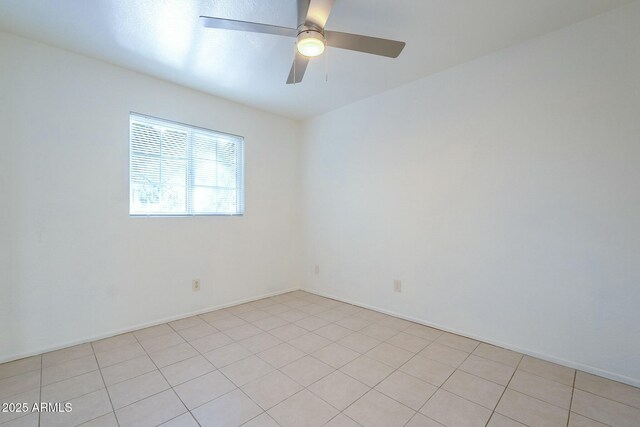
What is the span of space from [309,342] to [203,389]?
0.92m

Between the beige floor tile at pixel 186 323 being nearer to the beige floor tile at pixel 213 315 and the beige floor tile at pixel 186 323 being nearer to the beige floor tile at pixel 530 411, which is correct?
the beige floor tile at pixel 213 315

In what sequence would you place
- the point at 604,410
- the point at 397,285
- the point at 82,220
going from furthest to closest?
1. the point at 397,285
2. the point at 82,220
3. the point at 604,410

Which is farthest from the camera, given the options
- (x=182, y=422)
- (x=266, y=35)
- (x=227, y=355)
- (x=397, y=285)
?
(x=397, y=285)

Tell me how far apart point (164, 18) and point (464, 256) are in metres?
3.03

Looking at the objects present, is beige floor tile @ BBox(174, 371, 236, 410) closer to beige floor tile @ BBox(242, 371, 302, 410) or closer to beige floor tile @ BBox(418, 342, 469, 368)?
beige floor tile @ BBox(242, 371, 302, 410)

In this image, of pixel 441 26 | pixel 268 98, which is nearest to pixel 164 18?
pixel 268 98

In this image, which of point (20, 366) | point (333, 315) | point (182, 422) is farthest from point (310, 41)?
point (20, 366)

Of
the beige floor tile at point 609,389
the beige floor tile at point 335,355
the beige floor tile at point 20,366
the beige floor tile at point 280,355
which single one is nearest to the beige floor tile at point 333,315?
the beige floor tile at point 335,355

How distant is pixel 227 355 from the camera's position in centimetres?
217

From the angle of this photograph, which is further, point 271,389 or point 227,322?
point 227,322

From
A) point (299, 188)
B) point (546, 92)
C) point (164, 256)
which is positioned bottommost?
point (164, 256)

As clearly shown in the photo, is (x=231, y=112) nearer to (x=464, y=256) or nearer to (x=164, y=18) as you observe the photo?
(x=164, y=18)

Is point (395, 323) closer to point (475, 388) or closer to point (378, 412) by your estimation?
point (475, 388)

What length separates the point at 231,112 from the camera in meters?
A: 3.32
